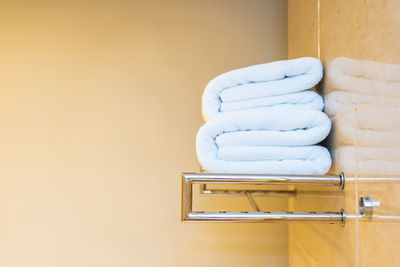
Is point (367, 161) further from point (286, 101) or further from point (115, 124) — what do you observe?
point (115, 124)

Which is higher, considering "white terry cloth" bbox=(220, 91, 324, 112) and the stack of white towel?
"white terry cloth" bbox=(220, 91, 324, 112)

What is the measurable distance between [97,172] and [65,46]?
506mm

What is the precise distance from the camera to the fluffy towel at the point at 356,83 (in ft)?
1.36

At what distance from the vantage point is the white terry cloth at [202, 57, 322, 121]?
25.0 inches

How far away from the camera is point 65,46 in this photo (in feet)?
4.51

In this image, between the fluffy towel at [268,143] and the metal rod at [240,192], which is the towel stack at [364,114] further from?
the metal rod at [240,192]

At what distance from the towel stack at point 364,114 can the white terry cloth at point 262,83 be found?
0.04m

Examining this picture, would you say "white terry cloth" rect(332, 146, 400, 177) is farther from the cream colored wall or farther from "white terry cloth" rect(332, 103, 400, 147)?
the cream colored wall

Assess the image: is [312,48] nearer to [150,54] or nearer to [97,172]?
[150,54]

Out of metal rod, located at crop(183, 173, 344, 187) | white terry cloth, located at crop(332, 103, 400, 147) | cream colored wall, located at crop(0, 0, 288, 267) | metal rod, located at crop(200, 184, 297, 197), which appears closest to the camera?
white terry cloth, located at crop(332, 103, 400, 147)

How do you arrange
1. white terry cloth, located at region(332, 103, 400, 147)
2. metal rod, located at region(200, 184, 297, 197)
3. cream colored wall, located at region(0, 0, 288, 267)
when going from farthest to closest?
1. cream colored wall, located at region(0, 0, 288, 267)
2. metal rod, located at region(200, 184, 297, 197)
3. white terry cloth, located at region(332, 103, 400, 147)

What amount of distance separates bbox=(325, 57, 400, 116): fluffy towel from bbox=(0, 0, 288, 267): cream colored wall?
28.5 inches

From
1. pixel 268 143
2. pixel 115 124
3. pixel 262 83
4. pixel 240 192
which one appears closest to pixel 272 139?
pixel 268 143

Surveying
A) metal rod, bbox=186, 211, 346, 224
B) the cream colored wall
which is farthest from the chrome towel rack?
the cream colored wall
